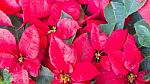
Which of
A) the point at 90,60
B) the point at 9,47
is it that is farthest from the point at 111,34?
the point at 9,47

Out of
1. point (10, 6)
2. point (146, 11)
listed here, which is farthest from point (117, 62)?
point (10, 6)

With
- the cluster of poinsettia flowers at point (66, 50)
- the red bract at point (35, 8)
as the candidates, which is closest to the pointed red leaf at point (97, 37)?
the cluster of poinsettia flowers at point (66, 50)

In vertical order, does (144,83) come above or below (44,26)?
below

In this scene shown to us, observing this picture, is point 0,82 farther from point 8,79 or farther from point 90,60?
point 90,60

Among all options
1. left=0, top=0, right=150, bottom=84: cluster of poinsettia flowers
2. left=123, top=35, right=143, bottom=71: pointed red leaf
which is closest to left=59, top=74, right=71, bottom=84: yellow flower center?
left=0, top=0, right=150, bottom=84: cluster of poinsettia flowers

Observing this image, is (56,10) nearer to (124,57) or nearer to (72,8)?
(72,8)
